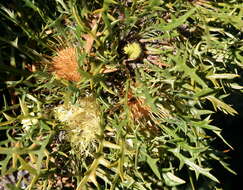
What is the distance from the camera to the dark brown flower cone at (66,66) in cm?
99

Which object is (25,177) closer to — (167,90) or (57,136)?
(57,136)

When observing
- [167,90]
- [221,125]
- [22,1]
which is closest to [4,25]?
[22,1]

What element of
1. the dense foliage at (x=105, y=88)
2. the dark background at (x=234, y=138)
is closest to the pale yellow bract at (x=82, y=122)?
the dense foliage at (x=105, y=88)

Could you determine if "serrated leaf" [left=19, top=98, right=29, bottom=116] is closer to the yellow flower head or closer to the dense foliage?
the dense foliage

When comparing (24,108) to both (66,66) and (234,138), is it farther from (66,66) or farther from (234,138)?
(234,138)

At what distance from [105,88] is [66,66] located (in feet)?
0.40

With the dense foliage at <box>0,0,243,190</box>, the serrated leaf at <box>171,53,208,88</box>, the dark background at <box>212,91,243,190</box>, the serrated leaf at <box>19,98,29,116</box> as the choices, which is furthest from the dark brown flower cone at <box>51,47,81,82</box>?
the dark background at <box>212,91,243,190</box>

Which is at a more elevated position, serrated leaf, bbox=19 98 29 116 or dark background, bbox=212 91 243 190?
serrated leaf, bbox=19 98 29 116

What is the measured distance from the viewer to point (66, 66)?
99 cm

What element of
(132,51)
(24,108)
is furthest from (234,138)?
(24,108)

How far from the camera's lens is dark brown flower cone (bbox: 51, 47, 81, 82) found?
99cm

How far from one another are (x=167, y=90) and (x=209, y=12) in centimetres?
23

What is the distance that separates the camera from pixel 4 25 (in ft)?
3.09

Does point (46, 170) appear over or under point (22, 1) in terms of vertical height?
under
